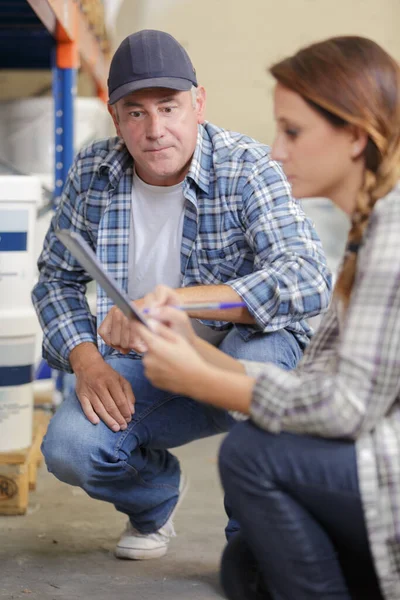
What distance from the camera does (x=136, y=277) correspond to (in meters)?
2.18

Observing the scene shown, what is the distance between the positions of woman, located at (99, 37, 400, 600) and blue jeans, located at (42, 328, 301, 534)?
61 cm

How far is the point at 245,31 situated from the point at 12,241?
161 inches

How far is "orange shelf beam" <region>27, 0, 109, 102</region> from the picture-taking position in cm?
298

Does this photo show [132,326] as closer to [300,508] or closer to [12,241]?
[300,508]

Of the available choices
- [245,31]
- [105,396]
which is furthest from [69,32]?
[245,31]

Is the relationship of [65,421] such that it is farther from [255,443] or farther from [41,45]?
[41,45]

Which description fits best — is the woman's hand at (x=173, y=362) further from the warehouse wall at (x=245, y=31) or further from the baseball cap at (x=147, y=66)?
the warehouse wall at (x=245, y=31)

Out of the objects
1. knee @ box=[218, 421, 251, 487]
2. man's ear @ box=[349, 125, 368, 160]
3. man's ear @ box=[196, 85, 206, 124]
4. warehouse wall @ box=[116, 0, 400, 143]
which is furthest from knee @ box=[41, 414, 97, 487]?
warehouse wall @ box=[116, 0, 400, 143]

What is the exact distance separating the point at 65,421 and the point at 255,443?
2.53 feet

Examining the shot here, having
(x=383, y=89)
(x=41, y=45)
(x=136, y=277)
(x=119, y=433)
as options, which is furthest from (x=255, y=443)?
(x=41, y=45)

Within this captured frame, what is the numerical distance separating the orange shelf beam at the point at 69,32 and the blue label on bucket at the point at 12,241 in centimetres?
71

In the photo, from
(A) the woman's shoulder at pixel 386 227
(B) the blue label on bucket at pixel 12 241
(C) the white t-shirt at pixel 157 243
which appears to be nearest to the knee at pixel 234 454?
(A) the woman's shoulder at pixel 386 227

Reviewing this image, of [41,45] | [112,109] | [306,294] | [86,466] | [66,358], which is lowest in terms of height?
[86,466]

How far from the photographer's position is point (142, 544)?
221 centimetres
